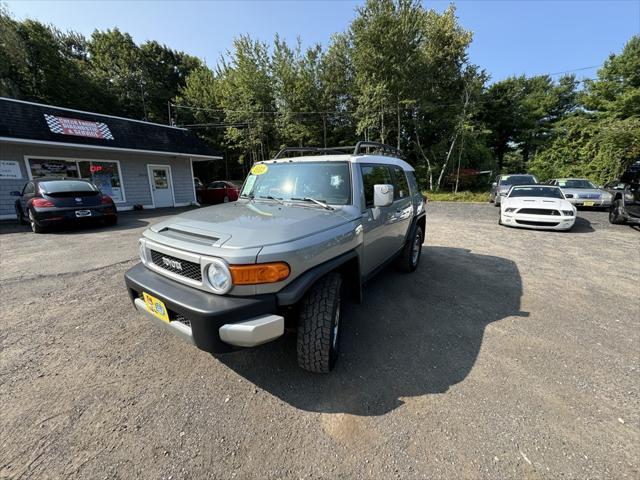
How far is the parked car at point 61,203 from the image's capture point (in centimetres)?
731

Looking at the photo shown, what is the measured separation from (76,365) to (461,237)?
807 cm

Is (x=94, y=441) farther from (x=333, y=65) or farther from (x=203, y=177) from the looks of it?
(x=203, y=177)

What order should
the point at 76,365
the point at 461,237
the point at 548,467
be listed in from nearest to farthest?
the point at 548,467 → the point at 76,365 → the point at 461,237

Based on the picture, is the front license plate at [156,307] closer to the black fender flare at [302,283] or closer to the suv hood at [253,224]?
the suv hood at [253,224]

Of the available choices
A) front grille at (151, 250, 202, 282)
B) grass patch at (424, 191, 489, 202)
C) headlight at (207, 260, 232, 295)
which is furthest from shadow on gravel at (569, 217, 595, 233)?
front grille at (151, 250, 202, 282)

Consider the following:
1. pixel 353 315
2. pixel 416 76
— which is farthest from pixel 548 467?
pixel 416 76

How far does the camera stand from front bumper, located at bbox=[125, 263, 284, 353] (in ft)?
5.80

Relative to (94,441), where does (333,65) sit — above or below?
above

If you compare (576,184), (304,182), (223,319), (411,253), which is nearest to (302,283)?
(223,319)

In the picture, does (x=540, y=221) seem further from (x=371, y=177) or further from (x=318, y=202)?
(x=318, y=202)

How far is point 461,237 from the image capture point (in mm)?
7617

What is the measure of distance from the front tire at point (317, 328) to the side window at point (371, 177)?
4.13 ft

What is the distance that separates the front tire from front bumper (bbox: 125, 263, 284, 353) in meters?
0.28

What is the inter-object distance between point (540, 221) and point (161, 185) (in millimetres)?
16756
